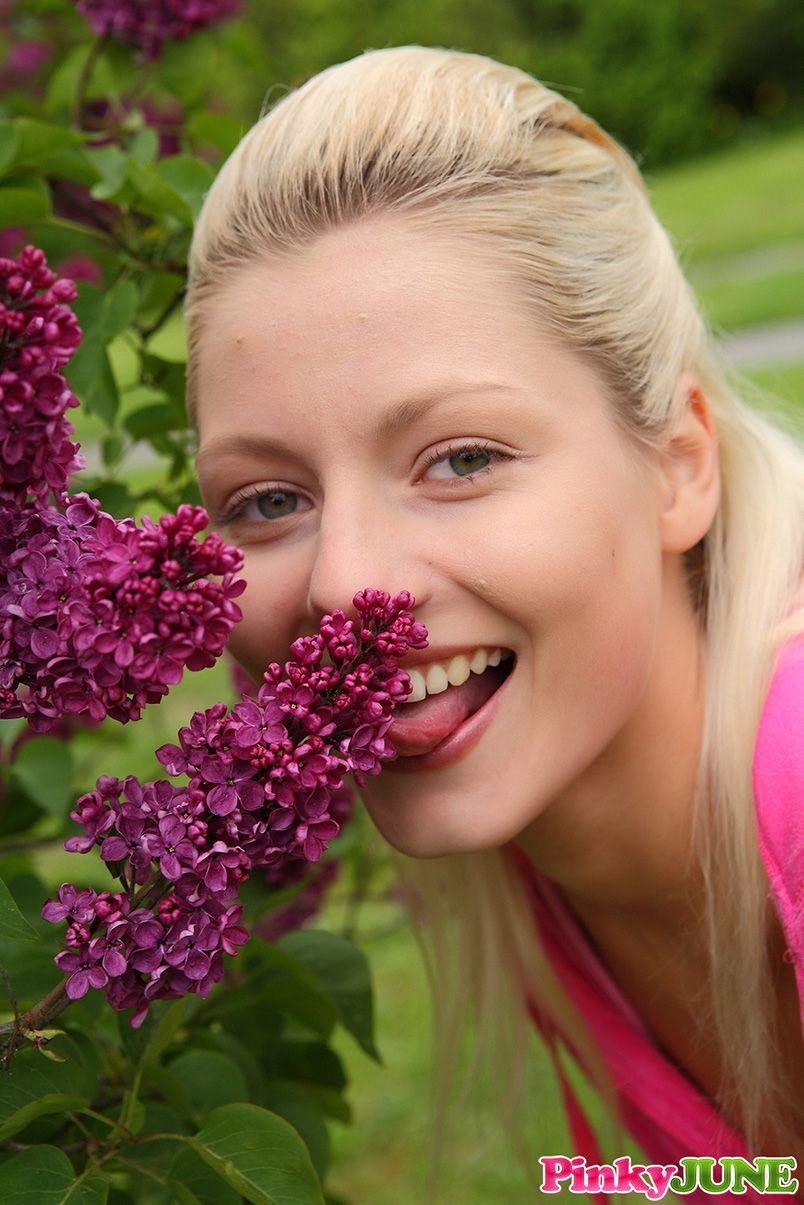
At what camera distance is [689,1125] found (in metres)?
2.32

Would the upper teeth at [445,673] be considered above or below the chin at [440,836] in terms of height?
above

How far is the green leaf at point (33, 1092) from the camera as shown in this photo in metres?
1.31

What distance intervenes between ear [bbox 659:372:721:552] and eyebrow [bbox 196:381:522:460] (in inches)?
15.4

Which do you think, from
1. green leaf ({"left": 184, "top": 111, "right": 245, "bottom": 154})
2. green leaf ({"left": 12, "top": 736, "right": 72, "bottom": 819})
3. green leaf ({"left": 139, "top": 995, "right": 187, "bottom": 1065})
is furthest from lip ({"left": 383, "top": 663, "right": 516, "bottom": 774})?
green leaf ({"left": 184, "top": 111, "right": 245, "bottom": 154})

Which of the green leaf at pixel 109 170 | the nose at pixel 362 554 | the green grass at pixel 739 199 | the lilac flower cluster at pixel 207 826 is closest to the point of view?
the lilac flower cluster at pixel 207 826

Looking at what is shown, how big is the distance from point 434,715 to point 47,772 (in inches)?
29.1

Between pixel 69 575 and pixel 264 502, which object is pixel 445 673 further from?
pixel 69 575

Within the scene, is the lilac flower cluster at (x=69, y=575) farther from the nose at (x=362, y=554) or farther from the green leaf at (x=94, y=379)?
the green leaf at (x=94, y=379)

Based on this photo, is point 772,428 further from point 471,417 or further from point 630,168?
point 471,417

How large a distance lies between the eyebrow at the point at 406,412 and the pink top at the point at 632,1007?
0.56 meters

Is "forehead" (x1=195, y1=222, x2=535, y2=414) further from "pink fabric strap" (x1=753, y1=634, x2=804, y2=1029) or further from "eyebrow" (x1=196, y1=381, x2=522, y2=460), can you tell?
"pink fabric strap" (x1=753, y1=634, x2=804, y2=1029)

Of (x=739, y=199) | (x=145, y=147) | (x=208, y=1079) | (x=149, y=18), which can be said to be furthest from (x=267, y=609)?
(x=739, y=199)

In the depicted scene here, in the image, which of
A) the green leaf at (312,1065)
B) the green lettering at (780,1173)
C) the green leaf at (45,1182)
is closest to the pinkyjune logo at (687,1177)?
the green lettering at (780,1173)

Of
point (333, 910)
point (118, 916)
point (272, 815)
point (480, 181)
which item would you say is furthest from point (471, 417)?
point (333, 910)
